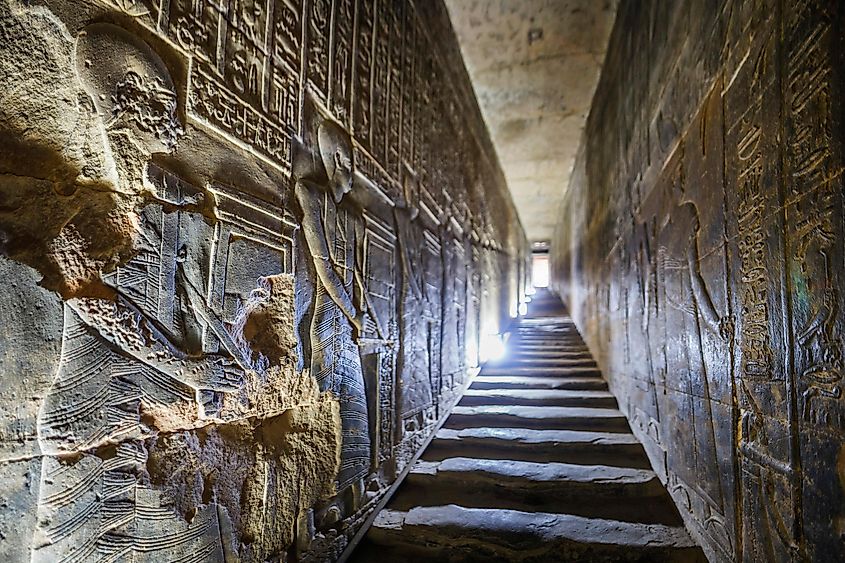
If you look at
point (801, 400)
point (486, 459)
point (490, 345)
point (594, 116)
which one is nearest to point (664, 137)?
point (801, 400)

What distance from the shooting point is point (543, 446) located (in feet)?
14.3

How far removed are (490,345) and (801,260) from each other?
664cm

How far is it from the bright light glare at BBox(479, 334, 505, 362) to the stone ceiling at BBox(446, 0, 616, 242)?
12.3 ft

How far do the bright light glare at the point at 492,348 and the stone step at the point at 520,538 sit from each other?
4.15m

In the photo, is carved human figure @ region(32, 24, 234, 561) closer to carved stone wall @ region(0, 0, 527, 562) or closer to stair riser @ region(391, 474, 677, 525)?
carved stone wall @ region(0, 0, 527, 562)

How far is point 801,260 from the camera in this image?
1571mm

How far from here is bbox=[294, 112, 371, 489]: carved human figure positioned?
238 cm

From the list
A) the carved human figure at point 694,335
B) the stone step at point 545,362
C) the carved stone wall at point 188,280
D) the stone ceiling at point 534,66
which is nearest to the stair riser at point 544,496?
the carved human figure at point 694,335

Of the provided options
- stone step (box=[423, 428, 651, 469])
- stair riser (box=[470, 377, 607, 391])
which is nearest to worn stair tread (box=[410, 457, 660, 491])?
stone step (box=[423, 428, 651, 469])

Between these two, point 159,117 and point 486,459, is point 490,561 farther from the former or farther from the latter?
point 159,117

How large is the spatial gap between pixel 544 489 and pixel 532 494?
0.33ft

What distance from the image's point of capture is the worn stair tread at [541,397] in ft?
18.0

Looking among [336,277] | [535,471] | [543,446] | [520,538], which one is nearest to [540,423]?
[543,446]

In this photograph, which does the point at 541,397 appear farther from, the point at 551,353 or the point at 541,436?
the point at 551,353
